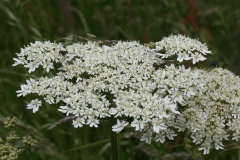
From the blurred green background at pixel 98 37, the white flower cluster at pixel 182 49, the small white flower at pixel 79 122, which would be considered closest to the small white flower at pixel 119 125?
the small white flower at pixel 79 122

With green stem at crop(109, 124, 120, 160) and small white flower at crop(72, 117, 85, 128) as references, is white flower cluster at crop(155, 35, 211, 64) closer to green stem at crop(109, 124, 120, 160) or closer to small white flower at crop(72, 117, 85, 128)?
green stem at crop(109, 124, 120, 160)

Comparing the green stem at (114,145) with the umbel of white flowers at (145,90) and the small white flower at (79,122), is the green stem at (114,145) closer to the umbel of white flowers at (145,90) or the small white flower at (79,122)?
the umbel of white flowers at (145,90)

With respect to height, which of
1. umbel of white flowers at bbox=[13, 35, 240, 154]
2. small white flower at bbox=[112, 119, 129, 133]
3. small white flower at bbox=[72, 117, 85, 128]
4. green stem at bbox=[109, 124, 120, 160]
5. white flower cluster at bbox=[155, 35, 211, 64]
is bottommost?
green stem at bbox=[109, 124, 120, 160]

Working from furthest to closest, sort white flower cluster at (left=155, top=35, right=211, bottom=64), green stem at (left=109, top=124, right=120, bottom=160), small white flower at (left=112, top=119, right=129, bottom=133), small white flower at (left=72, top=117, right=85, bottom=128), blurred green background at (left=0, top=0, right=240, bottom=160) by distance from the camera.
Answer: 1. blurred green background at (left=0, top=0, right=240, bottom=160)
2. white flower cluster at (left=155, top=35, right=211, bottom=64)
3. green stem at (left=109, top=124, right=120, bottom=160)
4. small white flower at (left=72, top=117, right=85, bottom=128)
5. small white flower at (left=112, top=119, right=129, bottom=133)

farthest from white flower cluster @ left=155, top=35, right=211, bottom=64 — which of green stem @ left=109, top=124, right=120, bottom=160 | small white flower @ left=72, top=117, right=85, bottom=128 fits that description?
small white flower @ left=72, top=117, right=85, bottom=128

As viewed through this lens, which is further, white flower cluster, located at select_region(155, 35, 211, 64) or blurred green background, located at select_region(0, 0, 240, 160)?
blurred green background, located at select_region(0, 0, 240, 160)

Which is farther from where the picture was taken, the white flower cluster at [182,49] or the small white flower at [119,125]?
the white flower cluster at [182,49]

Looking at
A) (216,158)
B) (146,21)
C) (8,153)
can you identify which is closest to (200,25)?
(146,21)

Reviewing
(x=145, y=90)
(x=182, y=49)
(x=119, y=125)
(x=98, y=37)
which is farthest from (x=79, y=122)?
(x=98, y=37)
